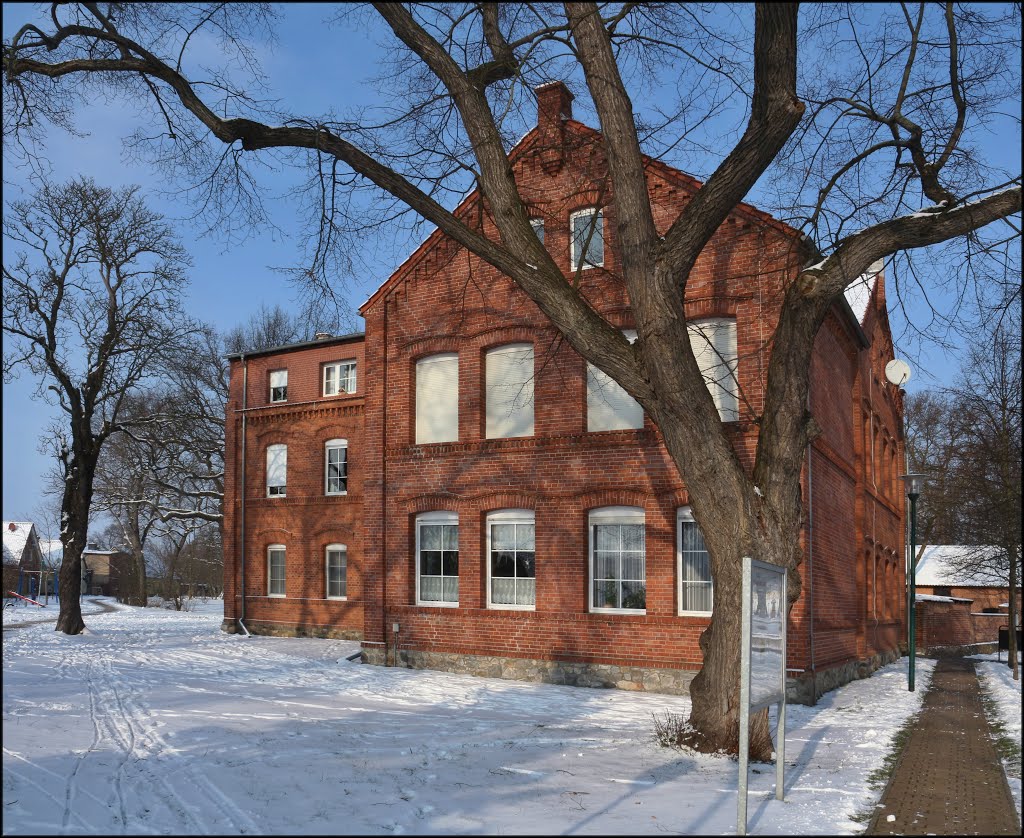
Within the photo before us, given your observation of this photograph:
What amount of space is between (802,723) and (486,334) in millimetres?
9032

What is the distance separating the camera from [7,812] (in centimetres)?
667

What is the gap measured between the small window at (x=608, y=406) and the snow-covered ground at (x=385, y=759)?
183 inches

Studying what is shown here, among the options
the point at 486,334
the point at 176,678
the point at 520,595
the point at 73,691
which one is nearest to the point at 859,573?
the point at 520,595

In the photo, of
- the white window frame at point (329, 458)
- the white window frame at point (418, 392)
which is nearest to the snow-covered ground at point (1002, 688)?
the white window frame at point (418, 392)

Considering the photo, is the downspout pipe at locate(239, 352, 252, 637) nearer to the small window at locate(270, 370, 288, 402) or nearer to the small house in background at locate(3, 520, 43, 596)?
the small window at locate(270, 370, 288, 402)

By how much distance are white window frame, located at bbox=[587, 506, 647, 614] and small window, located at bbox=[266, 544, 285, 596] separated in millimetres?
12979

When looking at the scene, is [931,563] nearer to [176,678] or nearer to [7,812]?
[176,678]

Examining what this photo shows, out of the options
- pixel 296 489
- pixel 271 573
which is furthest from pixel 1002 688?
pixel 271 573

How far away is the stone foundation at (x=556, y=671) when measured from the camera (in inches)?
613

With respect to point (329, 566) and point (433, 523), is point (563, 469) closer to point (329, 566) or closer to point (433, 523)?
point (433, 523)

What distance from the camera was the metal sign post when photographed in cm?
729

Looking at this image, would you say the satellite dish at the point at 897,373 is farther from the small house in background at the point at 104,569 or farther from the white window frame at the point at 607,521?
the small house in background at the point at 104,569

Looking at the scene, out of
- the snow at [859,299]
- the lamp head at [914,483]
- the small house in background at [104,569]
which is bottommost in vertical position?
the small house in background at [104,569]

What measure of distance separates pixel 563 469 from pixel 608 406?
1416 millimetres
